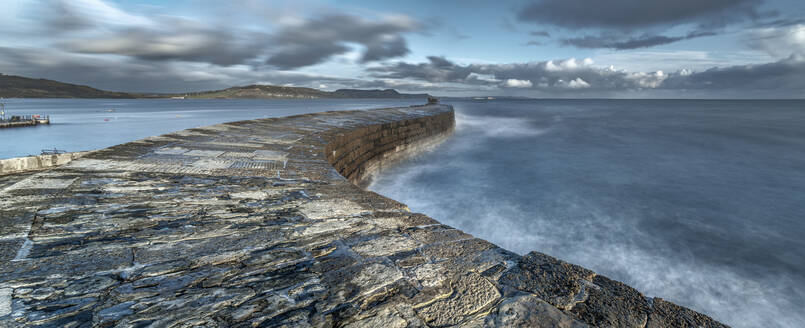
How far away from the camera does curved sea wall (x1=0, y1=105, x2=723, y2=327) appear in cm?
140

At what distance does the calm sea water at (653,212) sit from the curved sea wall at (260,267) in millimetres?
3773

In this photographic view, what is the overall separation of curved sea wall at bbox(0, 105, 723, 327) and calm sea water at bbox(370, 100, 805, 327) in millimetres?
3773

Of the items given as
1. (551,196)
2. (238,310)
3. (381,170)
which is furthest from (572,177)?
(238,310)

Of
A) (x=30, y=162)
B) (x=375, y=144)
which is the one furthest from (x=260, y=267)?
(x=375, y=144)

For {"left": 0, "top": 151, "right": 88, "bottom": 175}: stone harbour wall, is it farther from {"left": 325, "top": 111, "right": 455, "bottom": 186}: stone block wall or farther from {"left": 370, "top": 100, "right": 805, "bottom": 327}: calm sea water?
{"left": 370, "top": 100, "right": 805, "bottom": 327}: calm sea water

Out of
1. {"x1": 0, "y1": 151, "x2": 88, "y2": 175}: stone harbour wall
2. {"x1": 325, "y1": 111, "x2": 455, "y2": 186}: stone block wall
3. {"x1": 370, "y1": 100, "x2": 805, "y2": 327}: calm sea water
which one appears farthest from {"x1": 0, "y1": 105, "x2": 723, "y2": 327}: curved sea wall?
{"x1": 370, "y1": 100, "x2": 805, "y2": 327}: calm sea water

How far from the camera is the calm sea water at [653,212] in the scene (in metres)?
4.55

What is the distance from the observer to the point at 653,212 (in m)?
7.09

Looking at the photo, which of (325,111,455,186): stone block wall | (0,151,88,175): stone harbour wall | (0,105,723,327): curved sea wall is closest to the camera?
(0,105,723,327): curved sea wall

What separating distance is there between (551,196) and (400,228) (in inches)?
271

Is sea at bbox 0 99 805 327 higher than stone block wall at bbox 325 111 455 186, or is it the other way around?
stone block wall at bbox 325 111 455 186

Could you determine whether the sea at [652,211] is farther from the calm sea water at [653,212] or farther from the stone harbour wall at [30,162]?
the stone harbour wall at [30,162]

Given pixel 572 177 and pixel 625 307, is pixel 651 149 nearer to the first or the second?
pixel 572 177

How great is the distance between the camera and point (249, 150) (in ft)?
17.0
